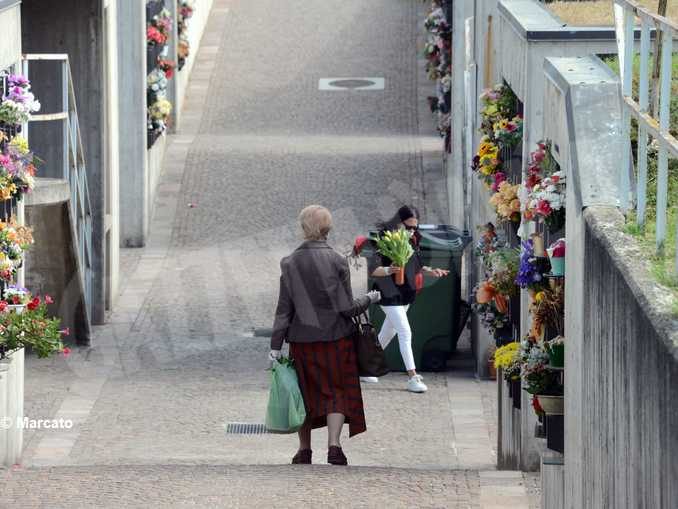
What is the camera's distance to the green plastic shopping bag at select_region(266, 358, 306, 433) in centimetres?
878

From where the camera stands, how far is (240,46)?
29766 millimetres

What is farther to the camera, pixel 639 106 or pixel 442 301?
pixel 442 301

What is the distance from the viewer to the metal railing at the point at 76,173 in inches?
531

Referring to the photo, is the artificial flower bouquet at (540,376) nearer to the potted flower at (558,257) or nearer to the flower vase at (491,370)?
the potted flower at (558,257)

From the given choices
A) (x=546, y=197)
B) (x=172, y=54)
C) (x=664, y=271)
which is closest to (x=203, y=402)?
(x=546, y=197)

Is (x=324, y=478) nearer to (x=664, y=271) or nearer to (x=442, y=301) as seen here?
(x=664, y=271)

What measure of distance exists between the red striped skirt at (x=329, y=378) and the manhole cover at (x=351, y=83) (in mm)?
18128

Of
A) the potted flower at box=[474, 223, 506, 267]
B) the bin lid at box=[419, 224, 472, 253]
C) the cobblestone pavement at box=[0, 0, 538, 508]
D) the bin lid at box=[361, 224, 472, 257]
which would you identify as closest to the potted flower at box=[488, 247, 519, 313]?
the potted flower at box=[474, 223, 506, 267]

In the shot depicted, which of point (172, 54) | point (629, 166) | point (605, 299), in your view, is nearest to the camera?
point (605, 299)

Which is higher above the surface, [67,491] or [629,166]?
[629,166]

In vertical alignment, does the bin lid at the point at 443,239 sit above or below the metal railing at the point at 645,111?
below

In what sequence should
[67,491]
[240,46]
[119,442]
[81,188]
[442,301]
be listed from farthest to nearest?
[240,46], [81,188], [442,301], [119,442], [67,491]

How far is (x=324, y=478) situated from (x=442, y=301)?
515 centimetres

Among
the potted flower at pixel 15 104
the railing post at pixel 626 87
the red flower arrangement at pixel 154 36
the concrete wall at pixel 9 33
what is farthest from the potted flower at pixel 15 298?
the red flower arrangement at pixel 154 36
